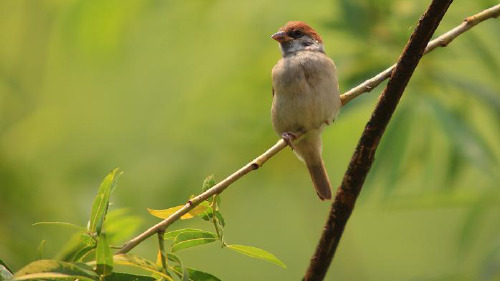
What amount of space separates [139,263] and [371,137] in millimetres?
594

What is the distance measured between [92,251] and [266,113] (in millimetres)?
2856

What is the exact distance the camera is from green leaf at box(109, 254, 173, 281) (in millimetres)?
1415

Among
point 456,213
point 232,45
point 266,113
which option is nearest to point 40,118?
point 232,45

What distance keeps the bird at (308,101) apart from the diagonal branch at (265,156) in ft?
2.85

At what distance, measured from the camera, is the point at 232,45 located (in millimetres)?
5129

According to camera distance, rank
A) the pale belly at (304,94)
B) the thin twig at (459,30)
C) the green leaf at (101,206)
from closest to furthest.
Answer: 1. the green leaf at (101,206)
2. the thin twig at (459,30)
3. the pale belly at (304,94)

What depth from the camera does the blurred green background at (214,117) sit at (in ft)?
12.7

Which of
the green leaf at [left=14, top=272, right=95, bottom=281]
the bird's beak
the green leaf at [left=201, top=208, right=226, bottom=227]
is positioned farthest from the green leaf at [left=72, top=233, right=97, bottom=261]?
the bird's beak

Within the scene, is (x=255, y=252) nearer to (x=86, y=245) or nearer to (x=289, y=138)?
(x=86, y=245)

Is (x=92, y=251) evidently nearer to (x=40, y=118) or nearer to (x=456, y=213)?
(x=40, y=118)

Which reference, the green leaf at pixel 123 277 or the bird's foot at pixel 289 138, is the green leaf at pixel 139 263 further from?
the bird's foot at pixel 289 138

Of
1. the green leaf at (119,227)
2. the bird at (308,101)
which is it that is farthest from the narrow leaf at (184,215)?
the bird at (308,101)

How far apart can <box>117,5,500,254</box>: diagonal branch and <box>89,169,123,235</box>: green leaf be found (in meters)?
0.07

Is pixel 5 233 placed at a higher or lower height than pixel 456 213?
higher
